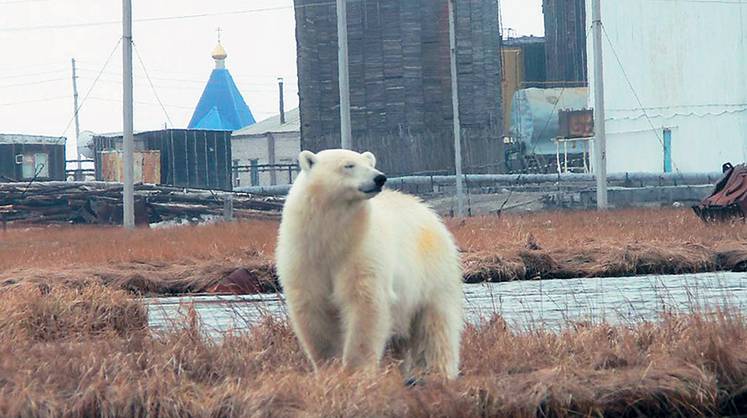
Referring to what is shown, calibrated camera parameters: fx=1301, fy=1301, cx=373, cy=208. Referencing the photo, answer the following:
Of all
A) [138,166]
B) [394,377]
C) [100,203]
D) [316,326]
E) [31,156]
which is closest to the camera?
[394,377]

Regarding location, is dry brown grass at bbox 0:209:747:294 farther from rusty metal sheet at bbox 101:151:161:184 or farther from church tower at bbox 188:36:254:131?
church tower at bbox 188:36:254:131

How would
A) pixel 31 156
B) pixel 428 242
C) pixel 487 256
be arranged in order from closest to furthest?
pixel 428 242 → pixel 487 256 → pixel 31 156

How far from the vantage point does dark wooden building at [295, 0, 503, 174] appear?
46.1m

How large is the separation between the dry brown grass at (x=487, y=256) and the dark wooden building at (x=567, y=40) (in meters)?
43.2

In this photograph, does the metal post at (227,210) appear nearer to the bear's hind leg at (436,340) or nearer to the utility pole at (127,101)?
the utility pole at (127,101)

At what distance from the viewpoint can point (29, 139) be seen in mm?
56156

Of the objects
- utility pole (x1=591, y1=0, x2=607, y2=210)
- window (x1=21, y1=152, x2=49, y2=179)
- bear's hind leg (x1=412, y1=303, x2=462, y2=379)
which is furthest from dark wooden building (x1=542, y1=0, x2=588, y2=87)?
bear's hind leg (x1=412, y1=303, x2=462, y2=379)

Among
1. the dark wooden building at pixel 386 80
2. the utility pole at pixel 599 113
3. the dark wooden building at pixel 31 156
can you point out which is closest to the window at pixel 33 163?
the dark wooden building at pixel 31 156

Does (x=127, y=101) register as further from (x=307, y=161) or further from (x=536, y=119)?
(x=536, y=119)

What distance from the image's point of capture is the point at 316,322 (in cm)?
684

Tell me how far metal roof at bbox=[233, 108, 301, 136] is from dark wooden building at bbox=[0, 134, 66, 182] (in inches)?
794

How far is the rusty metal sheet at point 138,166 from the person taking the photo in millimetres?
52312

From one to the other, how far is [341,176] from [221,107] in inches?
3082

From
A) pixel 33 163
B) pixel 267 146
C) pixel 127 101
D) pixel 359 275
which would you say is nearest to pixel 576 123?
pixel 33 163
